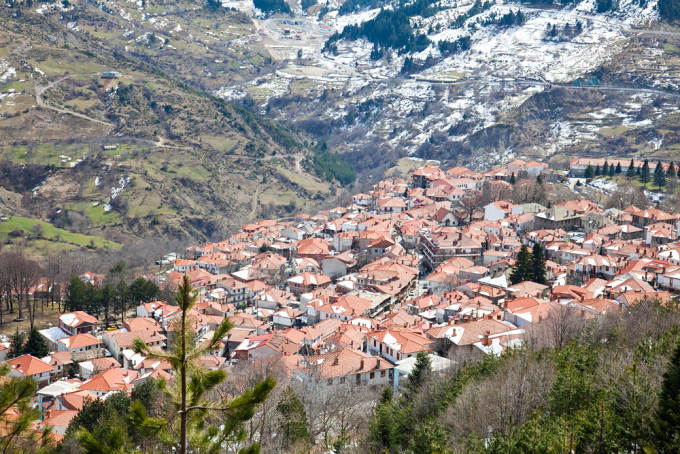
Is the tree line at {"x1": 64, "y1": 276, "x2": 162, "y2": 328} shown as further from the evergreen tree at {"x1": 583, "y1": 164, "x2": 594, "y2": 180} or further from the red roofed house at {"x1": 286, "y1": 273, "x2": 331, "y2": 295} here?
the evergreen tree at {"x1": 583, "y1": 164, "x2": 594, "y2": 180}

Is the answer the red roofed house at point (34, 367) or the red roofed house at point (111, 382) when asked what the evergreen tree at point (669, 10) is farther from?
the red roofed house at point (34, 367)

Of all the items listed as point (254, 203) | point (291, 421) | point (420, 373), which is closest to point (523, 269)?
point (420, 373)

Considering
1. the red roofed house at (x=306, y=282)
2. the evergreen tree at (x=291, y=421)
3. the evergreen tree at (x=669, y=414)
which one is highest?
the evergreen tree at (x=669, y=414)

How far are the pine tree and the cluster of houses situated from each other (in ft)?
48.2

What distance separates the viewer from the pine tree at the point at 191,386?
1012cm

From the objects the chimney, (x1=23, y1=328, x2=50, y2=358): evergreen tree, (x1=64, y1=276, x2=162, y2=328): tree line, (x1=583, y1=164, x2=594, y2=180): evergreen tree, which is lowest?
(x1=583, y1=164, x2=594, y2=180): evergreen tree

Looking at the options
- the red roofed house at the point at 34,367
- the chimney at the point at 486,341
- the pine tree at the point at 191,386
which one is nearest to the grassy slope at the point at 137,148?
the red roofed house at the point at 34,367

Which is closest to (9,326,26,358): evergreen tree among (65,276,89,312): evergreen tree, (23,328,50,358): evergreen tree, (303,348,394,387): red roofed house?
(23,328,50,358): evergreen tree

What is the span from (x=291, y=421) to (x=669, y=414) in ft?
46.5

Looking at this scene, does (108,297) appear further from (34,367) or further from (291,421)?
(291,421)

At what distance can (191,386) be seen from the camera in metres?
10.7

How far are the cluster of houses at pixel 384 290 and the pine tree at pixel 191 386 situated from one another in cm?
1468

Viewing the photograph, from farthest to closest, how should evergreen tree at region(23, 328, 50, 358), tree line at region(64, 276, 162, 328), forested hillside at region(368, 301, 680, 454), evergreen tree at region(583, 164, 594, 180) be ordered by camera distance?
1. evergreen tree at region(583, 164, 594, 180)
2. tree line at region(64, 276, 162, 328)
3. evergreen tree at region(23, 328, 50, 358)
4. forested hillside at region(368, 301, 680, 454)

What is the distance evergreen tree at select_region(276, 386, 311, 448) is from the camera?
84.0 ft
